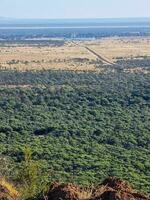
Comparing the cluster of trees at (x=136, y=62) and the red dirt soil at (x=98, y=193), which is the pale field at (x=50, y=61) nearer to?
the cluster of trees at (x=136, y=62)

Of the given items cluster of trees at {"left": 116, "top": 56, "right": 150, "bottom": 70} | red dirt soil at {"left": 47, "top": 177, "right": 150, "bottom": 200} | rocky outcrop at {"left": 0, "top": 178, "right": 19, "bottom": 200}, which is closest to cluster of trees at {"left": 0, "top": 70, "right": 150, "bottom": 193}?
rocky outcrop at {"left": 0, "top": 178, "right": 19, "bottom": 200}

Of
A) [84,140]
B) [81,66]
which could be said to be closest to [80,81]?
[81,66]

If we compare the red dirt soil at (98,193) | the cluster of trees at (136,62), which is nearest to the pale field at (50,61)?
the cluster of trees at (136,62)

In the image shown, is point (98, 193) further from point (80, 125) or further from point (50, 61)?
point (50, 61)

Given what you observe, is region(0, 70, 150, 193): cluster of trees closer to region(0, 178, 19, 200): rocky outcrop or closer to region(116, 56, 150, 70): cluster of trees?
region(0, 178, 19, 200): rocky outcrop

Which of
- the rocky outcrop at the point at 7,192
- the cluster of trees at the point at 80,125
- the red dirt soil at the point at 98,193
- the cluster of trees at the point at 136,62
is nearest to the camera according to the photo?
the red dirt soil at the point at 98,193

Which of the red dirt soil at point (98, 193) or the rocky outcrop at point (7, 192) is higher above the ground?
the red dirt soil at point (98, 193)

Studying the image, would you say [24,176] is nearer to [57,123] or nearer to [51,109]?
[57,123]

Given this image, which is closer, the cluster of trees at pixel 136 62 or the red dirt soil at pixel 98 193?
the red dirt soil at pixel 98 193
